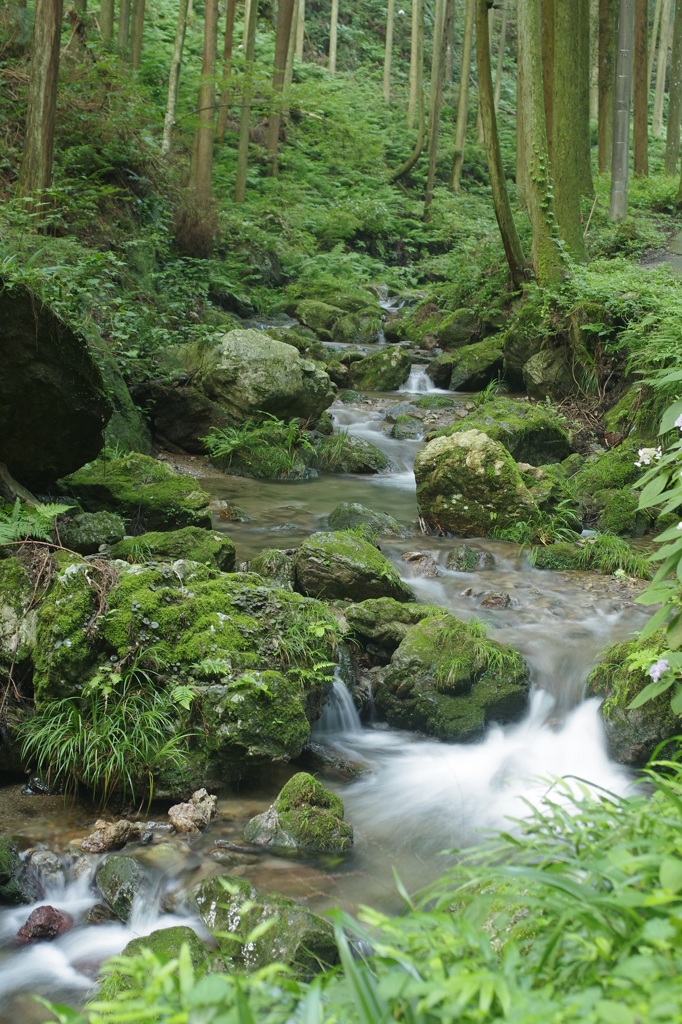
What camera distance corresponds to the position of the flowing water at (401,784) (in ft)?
12.6

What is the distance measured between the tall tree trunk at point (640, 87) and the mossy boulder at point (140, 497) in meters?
19.0

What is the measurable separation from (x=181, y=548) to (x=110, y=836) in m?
2.74

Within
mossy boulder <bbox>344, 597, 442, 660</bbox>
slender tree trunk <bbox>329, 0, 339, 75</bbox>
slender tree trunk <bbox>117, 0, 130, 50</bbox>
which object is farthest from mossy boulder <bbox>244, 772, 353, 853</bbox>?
slender tree trunk <bbox>329, 0, 339, 75</bbox>

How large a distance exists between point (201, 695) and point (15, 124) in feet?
36.2

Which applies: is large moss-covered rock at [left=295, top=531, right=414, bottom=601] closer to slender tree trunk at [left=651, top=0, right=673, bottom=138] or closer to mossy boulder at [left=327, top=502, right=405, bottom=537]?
mossy boulder at [left=327, top=502, right=405, bottom=537]

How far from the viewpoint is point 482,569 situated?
8.21 m

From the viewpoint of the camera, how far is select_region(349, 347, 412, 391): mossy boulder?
1491cm

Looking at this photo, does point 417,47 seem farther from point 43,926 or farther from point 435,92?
point 43,926

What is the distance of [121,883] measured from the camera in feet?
13.0

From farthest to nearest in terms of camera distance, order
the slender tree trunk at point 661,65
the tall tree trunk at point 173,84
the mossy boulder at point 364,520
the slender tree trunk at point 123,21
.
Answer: the slender tree trunk at point 661,65, the slender tree trunk at point 123,21, the tall tree trunk at point 173,84, the mossy boulder at point 364,520

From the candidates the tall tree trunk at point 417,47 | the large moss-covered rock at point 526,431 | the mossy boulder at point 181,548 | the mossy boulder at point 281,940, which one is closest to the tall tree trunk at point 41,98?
the mossy boulder at point 181,548

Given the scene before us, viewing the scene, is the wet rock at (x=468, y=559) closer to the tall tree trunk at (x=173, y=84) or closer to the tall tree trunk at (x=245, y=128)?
the tall tree trunk at (x=173, y=84)

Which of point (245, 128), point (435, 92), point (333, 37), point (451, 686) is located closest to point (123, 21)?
point (245, 128)

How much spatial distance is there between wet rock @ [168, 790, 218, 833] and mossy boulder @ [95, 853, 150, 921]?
39 centimetres
